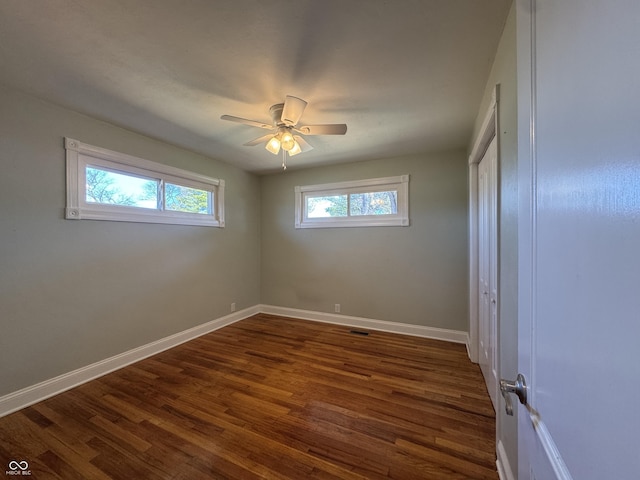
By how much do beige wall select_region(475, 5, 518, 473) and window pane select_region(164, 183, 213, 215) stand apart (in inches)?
134

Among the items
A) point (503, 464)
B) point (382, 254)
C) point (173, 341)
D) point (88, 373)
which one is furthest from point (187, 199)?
A: point (503, 464)

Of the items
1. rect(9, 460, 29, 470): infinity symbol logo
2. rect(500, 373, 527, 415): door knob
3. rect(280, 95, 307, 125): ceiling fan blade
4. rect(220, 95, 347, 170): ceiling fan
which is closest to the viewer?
rect(500, 373, 527, 415): door knob

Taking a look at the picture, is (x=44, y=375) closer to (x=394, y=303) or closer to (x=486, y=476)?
(x=486, y=476)

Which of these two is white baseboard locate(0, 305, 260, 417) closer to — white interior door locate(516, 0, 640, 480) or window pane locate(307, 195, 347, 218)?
window pane locate(307, 195, 347, 218)

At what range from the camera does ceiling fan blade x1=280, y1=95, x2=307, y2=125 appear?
186 cm

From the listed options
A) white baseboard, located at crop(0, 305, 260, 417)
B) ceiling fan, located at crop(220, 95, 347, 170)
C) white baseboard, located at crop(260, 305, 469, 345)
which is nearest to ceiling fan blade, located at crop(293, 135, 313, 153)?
ceiling fan, located at crop(220, 95, 347, 170)

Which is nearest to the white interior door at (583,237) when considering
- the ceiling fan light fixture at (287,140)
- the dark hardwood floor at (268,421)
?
the dark hardwood floor at (268,421)

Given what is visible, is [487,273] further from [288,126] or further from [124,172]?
[124,172]

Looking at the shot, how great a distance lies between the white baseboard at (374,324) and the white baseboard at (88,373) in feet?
3.95

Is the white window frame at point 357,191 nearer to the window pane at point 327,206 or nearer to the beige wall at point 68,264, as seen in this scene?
the window pane at point 327,206

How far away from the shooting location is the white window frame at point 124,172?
2322 millimetres

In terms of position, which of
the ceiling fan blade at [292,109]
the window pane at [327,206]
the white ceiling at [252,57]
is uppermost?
the white ceiling at [252,57]

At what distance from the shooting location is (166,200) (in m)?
3.17

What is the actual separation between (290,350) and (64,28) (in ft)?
10.4
